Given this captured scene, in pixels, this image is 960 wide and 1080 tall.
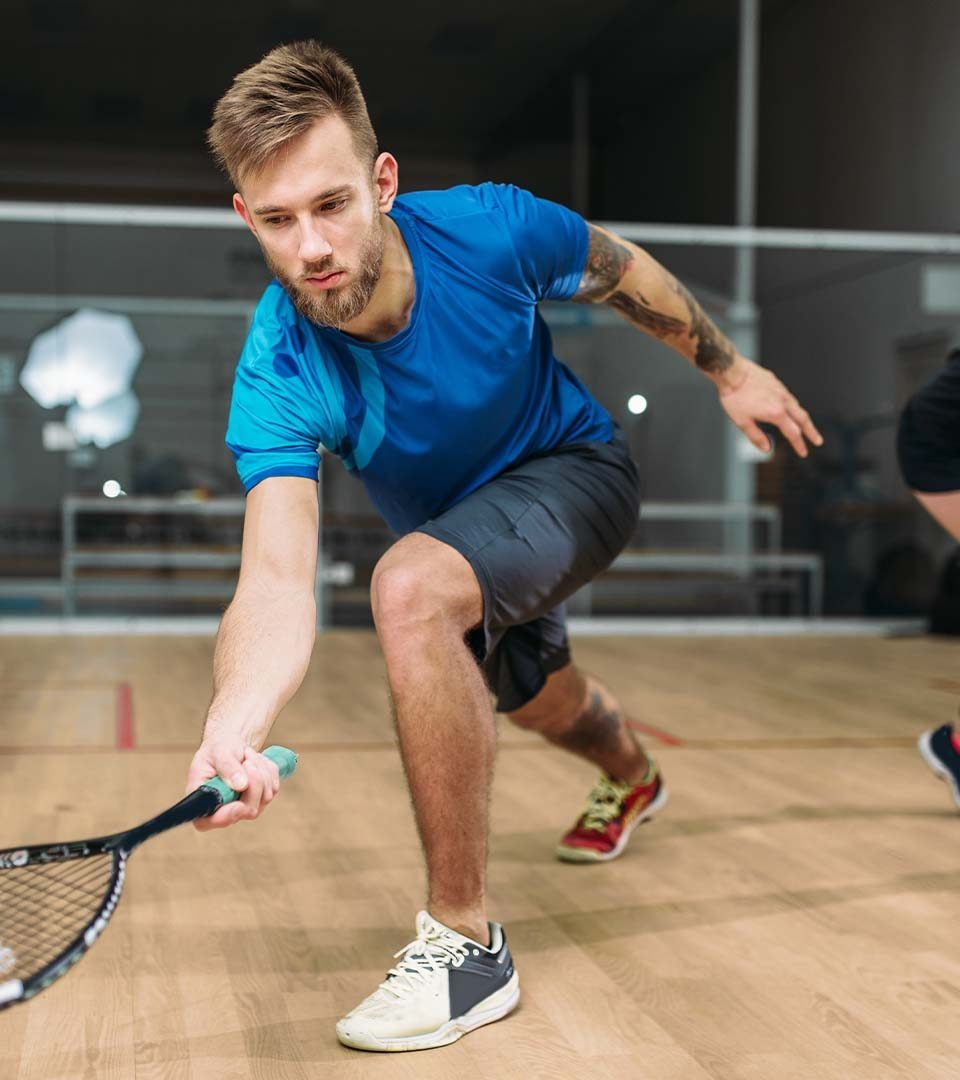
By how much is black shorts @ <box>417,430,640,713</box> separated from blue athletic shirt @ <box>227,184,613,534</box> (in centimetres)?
6

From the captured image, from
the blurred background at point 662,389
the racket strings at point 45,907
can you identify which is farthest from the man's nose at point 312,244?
the blurred background at point 662,389

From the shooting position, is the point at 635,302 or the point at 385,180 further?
the point at 635,302

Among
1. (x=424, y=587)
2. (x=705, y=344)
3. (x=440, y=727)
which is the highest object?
(x=705, y=344)

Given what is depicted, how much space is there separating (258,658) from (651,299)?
30.4 inches

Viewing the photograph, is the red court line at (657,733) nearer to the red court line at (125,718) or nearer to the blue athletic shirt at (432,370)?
the red court line at (125,718)

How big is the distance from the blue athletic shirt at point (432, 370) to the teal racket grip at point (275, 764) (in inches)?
14.4

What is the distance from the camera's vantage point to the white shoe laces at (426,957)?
140 centimetres

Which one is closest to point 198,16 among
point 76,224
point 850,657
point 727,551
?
point 76,224

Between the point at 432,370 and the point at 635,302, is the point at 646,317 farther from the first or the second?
the point at 432,370

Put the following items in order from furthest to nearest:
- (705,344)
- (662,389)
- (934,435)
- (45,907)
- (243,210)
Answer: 1. (662,389)
2. (934,435)
3. (705,344)
4. (243,210)
5. (45,907)

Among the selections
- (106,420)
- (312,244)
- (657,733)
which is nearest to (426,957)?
(312,244)

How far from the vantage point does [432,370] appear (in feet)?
5.18

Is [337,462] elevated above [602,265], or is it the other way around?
[602,265]

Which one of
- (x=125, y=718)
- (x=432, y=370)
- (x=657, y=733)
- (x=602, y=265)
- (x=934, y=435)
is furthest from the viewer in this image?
(x=125, y=718)
